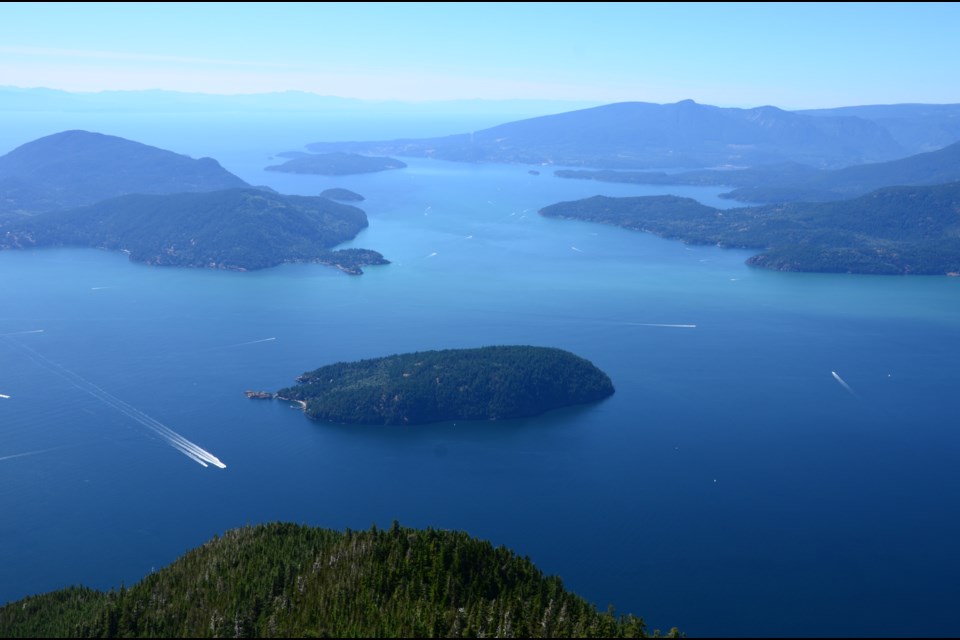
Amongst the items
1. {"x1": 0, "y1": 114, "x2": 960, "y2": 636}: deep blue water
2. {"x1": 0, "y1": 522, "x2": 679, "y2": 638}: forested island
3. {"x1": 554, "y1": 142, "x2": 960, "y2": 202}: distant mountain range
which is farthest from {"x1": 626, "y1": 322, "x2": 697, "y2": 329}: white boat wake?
{"x1": 554, "y1": 142, "x2": 960, "y2": 202}: distant mountain range

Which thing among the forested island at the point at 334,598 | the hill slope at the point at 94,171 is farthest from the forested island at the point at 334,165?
the forested island at the point at 334,598

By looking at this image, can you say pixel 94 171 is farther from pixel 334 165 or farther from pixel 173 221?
pixel 334 165

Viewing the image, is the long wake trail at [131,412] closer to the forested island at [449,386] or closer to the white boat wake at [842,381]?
the forested island at [449,386]

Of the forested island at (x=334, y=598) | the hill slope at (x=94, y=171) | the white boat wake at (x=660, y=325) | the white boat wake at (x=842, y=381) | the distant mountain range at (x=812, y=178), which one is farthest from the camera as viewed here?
the distant mountain range at (x=812, y=178)

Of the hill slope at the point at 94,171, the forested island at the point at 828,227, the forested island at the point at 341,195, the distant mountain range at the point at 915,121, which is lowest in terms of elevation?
the forested island at the point at 828,227

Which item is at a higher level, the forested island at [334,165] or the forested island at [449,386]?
the forested island at [334,165]

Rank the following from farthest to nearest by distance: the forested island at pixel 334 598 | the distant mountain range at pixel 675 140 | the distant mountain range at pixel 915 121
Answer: the distant mountain range at pixel 915 121 → the distant mountain range at pixel 675 140 → the forested island at pixel 334 598
